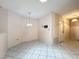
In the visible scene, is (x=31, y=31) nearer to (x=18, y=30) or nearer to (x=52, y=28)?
(x=18, y=30)

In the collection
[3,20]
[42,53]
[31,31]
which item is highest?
[3,20]

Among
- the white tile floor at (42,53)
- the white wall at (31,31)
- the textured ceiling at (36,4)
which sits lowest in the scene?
the white tile floor at (42,53)

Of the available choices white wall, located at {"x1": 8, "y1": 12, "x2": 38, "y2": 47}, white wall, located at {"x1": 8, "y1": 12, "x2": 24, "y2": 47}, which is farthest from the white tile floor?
white wall, located at {"x1": 8, "y1": 12, "x2": 38, "y2": 47}

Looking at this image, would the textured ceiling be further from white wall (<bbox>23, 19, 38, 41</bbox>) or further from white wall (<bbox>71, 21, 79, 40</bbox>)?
white wall (<bbox>71, 21, 79, 40</bbox>)

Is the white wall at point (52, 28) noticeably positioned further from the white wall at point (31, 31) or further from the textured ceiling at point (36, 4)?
Result: the white wall at point (31, 31)

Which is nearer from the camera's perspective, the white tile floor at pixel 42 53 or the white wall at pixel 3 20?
the white tile floor at pixel 42 53

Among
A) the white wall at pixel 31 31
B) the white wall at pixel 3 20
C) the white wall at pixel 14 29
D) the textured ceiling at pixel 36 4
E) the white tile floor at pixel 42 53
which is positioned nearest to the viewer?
the white tile floor at pixel 42 53

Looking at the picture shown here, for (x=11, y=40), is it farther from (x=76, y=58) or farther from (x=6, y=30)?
(x=76, y=58)

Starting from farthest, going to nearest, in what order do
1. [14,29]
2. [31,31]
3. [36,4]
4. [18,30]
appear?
[31,31] < [18,30] < [14,29] < [36,4]

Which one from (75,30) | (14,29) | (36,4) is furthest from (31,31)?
(75,30)

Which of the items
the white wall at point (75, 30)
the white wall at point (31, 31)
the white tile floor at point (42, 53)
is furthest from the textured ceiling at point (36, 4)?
the white wall at point (75, 30)

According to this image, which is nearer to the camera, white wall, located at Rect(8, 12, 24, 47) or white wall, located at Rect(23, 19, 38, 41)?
white wall, located at Rect(8, 12, 24, 47)

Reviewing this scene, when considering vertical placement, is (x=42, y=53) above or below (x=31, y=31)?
below

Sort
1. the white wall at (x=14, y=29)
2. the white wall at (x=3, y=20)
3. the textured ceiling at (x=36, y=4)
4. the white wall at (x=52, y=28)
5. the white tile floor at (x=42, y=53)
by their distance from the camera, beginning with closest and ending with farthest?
1. the white tile floor at (x=42, y=53)
2. the textured ceiling at (x=36, y=4)
3. the white wall at (x=3, y=20)
4. the white wall at (x=14, y=29)
5. the white wall at (x=52, y=28)
